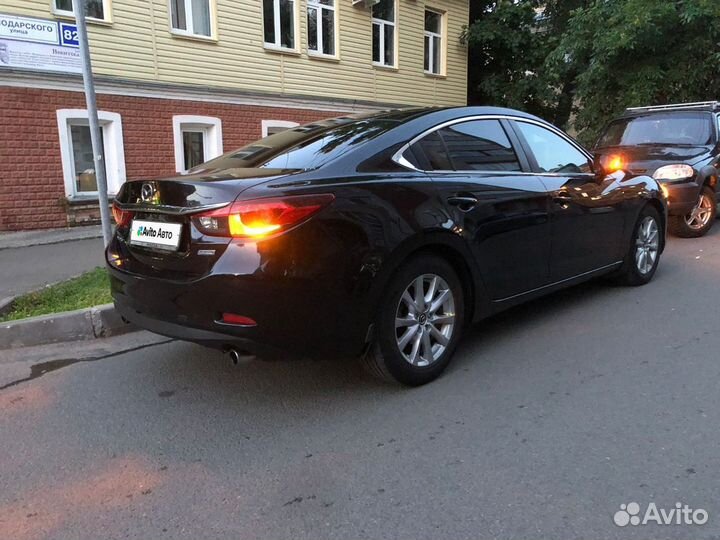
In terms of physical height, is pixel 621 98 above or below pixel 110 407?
above

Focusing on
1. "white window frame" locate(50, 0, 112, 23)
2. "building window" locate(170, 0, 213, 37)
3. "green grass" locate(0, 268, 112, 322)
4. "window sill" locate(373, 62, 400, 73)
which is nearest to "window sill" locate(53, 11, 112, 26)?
"white window frame" locate(50, 0, 112, 23)

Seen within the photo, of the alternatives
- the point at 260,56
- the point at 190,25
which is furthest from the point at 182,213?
the point at 260,56

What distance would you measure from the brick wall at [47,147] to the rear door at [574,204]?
26.5 ft

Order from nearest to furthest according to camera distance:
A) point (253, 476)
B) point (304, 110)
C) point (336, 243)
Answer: point (253, 476)
point (336, 243)
point (304, 110)

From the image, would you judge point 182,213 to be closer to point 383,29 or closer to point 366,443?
point 366,443

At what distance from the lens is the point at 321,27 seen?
1338 cm

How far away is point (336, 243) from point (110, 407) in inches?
66.6

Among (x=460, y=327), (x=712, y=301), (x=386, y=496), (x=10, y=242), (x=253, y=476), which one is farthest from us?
(x=10, y=242)

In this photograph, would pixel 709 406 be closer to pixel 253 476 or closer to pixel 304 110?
pixel 253 476

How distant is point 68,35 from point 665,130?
944cm

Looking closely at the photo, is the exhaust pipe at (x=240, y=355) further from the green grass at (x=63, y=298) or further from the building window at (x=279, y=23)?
the building window at (x=279, y=23)

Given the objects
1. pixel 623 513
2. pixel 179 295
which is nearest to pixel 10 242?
pixel 179 295

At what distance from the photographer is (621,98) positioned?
13.4 meters

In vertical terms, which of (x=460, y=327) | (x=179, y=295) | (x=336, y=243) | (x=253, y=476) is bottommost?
(x=253, y=476)
